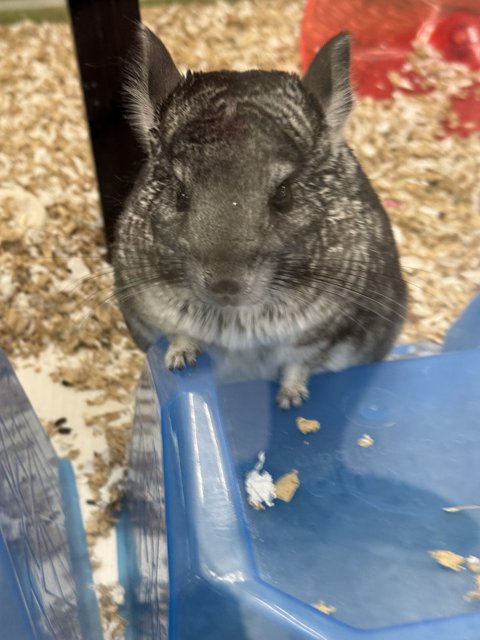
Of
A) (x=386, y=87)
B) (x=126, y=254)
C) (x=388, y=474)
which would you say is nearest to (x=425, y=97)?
(x=386, y=87)

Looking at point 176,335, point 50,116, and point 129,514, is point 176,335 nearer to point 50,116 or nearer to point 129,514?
point 129,514

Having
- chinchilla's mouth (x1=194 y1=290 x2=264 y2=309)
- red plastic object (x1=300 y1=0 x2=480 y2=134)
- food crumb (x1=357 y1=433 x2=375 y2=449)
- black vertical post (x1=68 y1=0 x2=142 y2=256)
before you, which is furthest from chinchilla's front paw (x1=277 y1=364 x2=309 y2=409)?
red plastic object (x1=300 y1=0 x2=480 y2=134)

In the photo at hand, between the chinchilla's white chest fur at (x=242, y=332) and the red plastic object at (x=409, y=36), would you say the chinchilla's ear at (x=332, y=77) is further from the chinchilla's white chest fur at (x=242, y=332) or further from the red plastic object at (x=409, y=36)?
the red plastic object at (x=409, y=36)

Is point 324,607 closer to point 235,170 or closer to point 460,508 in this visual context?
point 460,508

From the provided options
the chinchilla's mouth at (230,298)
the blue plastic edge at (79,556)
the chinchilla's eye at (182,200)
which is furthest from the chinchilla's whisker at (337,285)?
the blue plastic edge at (79,556)

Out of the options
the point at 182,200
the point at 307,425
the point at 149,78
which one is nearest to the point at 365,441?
the point at 307,425

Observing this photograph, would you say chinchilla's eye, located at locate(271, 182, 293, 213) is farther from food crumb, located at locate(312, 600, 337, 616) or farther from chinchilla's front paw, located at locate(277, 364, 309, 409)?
food crumb, located at locate(312, 600, 337, 616)
